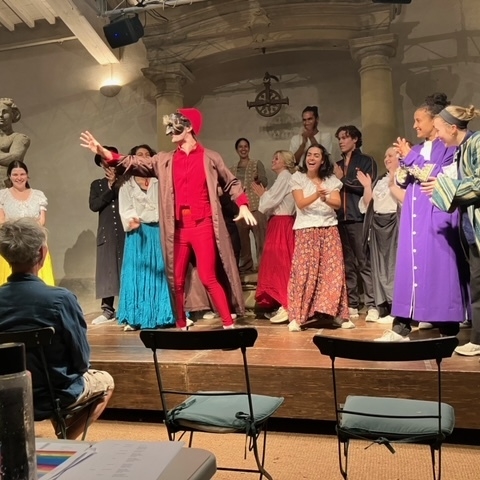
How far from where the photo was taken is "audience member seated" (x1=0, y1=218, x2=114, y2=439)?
2076 mm

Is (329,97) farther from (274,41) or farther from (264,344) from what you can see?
(264,344)

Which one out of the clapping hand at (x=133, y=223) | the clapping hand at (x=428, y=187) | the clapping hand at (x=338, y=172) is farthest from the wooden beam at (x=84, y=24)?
the clapping hand at (x=428, y=187)

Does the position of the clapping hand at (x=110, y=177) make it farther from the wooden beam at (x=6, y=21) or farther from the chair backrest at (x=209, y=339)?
the wooden beam at (x=6, y=21)

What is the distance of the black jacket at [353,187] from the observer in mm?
4672

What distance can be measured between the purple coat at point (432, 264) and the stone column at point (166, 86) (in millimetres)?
4267

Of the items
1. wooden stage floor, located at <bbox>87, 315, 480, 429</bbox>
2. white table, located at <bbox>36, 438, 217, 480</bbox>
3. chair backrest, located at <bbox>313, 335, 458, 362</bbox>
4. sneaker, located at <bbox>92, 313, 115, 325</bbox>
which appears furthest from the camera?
sneaker, located at <bbox>92, 313, 115, 325</bbox>

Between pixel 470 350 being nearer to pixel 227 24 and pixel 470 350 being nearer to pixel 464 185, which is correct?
pixel 464 185

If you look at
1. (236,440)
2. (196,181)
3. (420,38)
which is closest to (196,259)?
(196,181)

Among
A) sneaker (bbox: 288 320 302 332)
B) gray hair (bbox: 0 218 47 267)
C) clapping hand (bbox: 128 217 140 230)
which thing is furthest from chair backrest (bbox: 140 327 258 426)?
clapping hand (bbox: 128 217 140 230)

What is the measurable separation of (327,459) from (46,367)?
1359 mm

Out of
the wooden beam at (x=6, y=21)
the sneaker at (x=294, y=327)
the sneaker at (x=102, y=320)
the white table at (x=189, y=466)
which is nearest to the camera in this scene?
the white table at (x=189, y=466)

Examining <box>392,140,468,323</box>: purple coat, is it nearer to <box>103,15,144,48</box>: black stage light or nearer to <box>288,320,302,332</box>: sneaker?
<box>288,320,302,332</box>: sneaker

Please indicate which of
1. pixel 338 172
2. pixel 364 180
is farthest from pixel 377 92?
pixel 364 180

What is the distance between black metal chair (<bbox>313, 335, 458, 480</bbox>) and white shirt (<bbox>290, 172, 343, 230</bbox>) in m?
2.10
